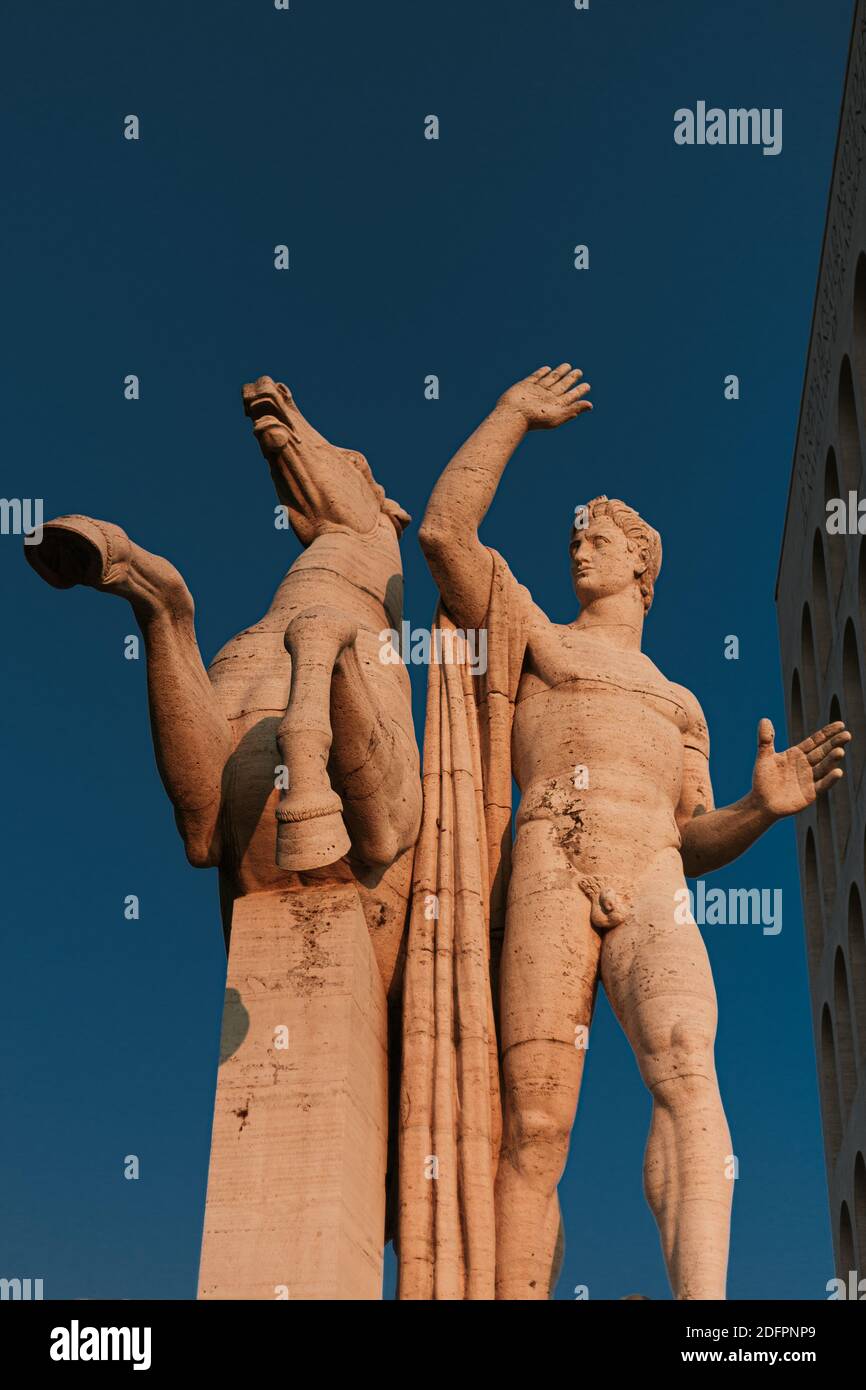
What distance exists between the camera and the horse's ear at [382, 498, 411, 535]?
33.6ft

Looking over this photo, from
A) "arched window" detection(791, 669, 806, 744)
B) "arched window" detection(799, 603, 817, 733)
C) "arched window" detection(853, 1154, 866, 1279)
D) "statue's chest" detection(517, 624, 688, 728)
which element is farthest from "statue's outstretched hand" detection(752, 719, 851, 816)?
"arched window" detection(791, 669, 806, 744)

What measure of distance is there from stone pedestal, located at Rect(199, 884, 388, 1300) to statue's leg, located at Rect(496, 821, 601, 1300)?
577 mm

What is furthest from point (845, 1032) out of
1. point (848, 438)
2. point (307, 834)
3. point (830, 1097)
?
point (307, 834)

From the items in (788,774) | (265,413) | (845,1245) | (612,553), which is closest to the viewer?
(788,774)

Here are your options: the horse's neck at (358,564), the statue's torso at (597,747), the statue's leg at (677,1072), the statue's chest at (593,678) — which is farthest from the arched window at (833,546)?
the statue's leg at (677,1072)

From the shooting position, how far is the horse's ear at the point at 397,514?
10.2 meters

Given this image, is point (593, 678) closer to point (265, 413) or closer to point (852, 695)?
point (265, 413)

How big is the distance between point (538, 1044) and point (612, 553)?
116 inches

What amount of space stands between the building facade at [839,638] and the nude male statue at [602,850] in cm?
2302

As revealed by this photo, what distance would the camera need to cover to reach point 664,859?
904 centimetres

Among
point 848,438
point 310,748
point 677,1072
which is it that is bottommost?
point 677,1072

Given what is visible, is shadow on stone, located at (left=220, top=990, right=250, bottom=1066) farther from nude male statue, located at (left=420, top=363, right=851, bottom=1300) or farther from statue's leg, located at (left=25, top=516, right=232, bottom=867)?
nude male statue, located at (left=420, top=363, right=851, bottom=1300)

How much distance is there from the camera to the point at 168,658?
26.7 feet
